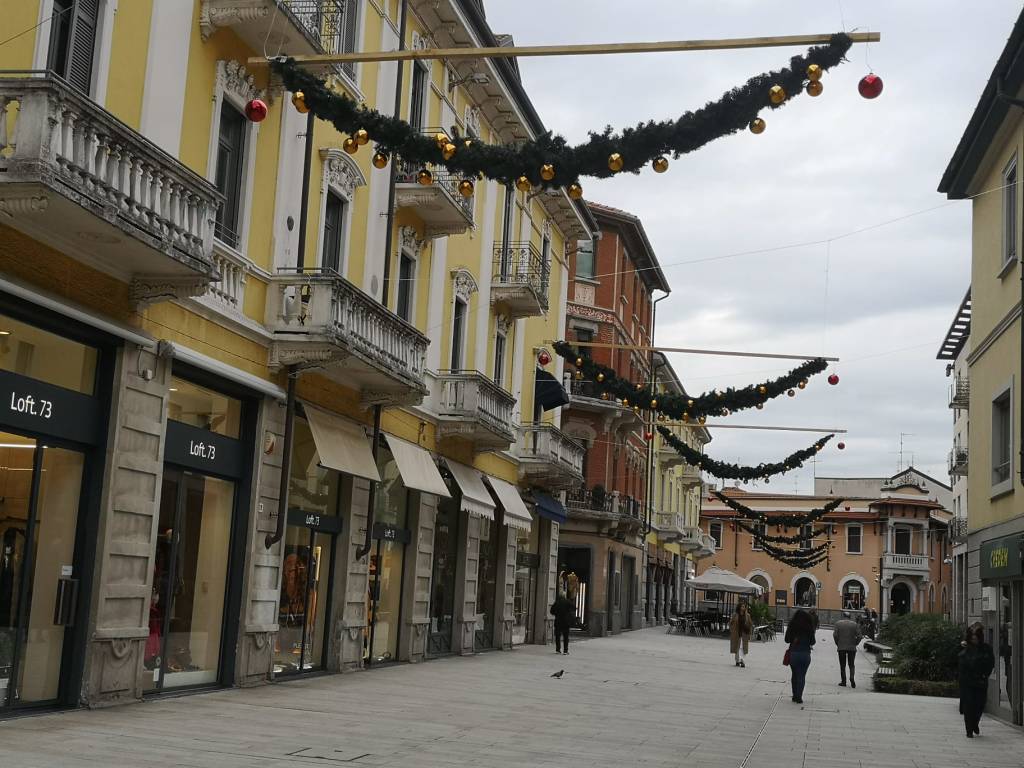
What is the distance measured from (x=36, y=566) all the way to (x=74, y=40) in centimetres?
523

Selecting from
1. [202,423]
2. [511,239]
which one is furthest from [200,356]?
[511,239]

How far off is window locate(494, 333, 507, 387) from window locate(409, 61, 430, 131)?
25.8 feet

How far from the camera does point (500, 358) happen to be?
96.9 ft

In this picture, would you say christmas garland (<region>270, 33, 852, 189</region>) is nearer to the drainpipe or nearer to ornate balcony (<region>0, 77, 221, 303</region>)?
ornate balcony (<region>0, 77, 221, 303</region>)

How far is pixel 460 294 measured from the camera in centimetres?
2561

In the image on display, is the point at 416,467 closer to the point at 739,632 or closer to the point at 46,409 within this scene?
the point at 46,409

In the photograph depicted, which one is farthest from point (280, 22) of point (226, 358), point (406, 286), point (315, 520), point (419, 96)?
point (406, 286)

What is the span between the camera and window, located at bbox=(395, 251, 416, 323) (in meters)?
22.4

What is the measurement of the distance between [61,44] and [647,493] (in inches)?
1886

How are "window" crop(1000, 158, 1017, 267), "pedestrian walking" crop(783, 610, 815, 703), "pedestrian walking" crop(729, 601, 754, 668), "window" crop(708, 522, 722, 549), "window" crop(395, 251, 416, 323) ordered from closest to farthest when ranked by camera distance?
"window" crop(1000, 158, 1017, 267)
"pedestrian walking" crop(783, 610, 815, 703)
"window" crop(395, 251, 416, 323)
"pedestrian walking" crop(729, 601, 754, 668)
"window" crop(708, 522, 722, 549)

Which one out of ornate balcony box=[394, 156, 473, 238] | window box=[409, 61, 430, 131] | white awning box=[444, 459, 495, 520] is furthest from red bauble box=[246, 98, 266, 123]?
white awning box=[444, 459, 495, 520]

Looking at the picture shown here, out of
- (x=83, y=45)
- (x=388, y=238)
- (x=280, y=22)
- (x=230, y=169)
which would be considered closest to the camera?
(x=83, y=45)

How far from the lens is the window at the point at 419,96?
72.5 ft

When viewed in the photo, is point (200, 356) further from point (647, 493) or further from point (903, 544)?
point (903, 544)
